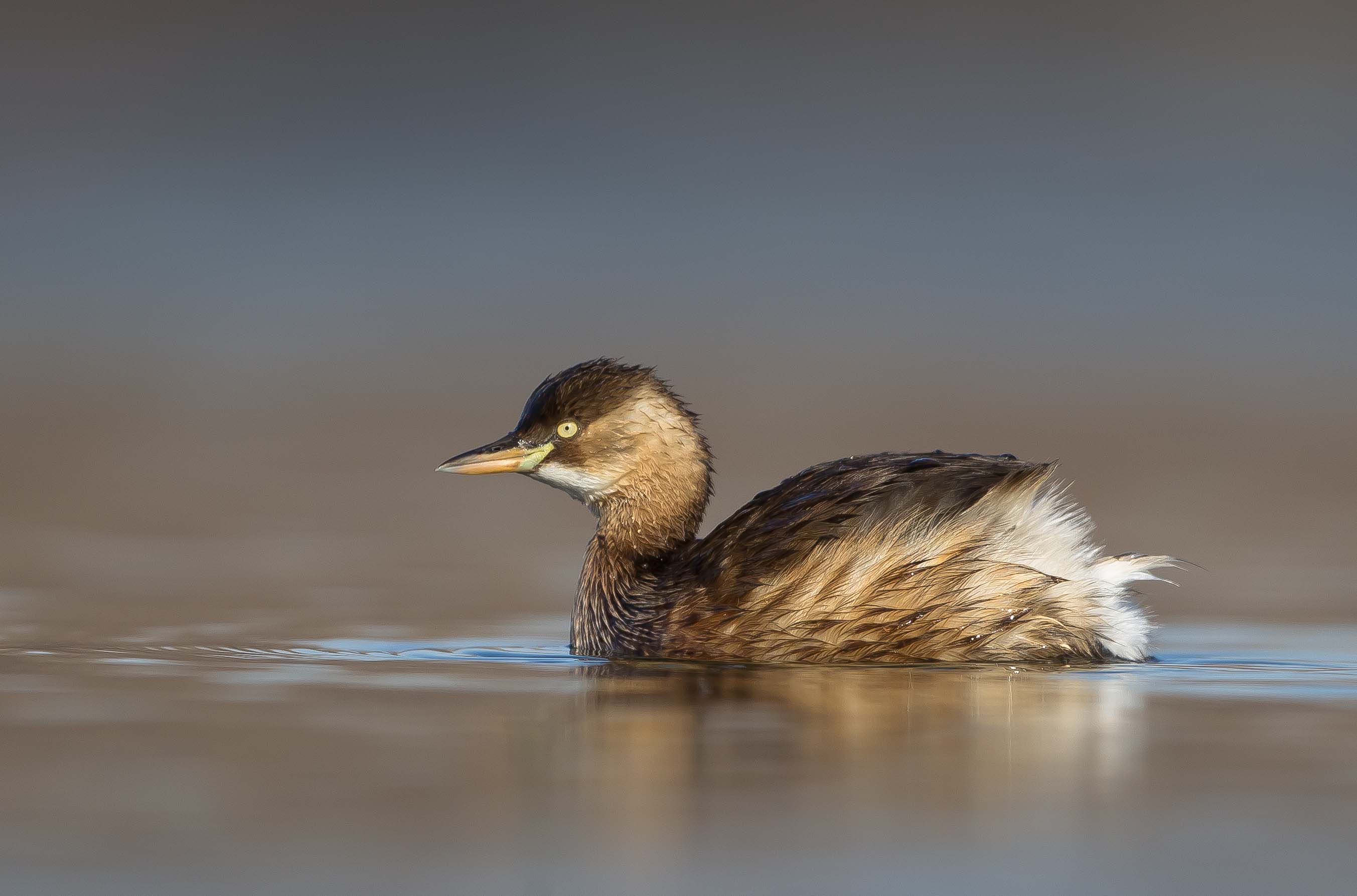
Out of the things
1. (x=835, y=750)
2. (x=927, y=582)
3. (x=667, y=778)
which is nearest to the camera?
(x=667, y=778)

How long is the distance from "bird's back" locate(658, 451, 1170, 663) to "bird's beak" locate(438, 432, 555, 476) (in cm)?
121

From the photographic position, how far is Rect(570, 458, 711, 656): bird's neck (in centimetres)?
760

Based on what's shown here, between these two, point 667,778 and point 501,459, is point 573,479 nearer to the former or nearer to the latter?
point 501,459

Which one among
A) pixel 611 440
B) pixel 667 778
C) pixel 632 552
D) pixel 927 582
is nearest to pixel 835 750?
pixel 667 778

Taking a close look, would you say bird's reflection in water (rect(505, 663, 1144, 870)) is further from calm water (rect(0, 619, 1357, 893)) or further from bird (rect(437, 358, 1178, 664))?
bird (rect(437, 358, 1178, 664))

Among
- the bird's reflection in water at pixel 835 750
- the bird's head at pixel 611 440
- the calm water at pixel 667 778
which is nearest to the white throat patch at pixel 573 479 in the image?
the bird's head at pixel 611 440

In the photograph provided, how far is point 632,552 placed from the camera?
809cm

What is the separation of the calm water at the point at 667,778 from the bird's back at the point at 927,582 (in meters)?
0.24

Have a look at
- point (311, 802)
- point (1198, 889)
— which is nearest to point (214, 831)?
point (311, 802)

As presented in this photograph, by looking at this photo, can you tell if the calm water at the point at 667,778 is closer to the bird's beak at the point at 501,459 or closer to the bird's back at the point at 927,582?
the bird's back at the point at 927,582

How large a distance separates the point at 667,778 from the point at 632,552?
342 centimetres

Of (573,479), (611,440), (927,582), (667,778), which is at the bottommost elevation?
(667,778)

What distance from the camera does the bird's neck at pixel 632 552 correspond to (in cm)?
760

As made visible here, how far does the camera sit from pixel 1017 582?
23.2 feet
